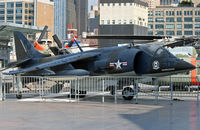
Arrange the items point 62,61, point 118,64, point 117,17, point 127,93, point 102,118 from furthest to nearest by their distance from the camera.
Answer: point 117,17 < point 62,61 < point 127,93 < point 118,64 < point 102,118

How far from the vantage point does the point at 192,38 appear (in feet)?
61.9

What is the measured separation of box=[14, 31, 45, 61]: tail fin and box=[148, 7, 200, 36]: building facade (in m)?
128

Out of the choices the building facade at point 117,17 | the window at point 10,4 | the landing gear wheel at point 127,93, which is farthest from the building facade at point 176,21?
the landing gear wheel at point 127,93

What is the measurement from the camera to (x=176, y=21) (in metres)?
148

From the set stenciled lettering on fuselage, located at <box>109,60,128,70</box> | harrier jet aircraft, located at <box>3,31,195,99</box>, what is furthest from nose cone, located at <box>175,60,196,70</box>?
stenciled lettering on fuselage, located at <box>109,60,128,70</box>

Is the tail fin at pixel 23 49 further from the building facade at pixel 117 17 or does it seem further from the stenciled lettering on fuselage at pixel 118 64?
the building facade at pixel 117 17

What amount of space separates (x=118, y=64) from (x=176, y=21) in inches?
5226

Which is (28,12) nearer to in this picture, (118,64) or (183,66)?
(118,64)

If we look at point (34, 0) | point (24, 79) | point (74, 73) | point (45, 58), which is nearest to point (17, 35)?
point (45, 58)

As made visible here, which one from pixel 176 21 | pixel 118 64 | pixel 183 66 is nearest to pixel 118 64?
pixel 118 64

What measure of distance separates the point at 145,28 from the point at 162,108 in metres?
164

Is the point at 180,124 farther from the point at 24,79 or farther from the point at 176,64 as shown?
the point at 24,79

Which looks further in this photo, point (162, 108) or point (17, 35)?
point (17, 35)

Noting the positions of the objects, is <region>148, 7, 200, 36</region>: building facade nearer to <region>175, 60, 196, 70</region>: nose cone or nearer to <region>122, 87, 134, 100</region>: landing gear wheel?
<region>122, 87, 134, 100</region>: landing gear wheel
